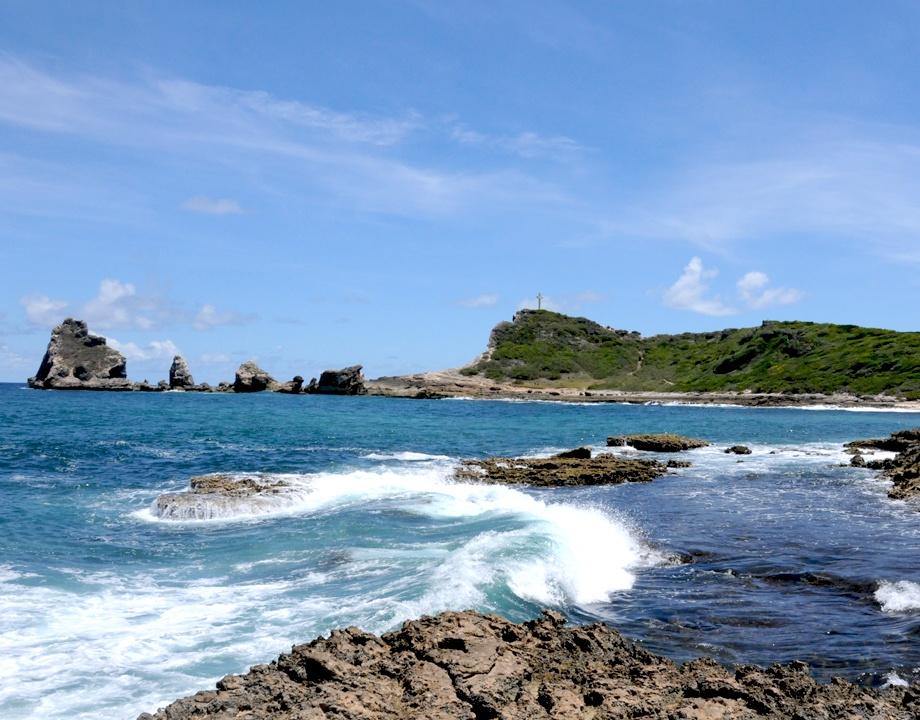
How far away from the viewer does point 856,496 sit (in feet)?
74.4

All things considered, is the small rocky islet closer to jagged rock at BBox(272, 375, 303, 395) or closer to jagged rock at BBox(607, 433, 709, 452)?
jagged rock at BBox(272, 375, 303, 395)

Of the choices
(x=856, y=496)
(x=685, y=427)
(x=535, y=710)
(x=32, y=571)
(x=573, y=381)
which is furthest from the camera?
(x=573, y=381)

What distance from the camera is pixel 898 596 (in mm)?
11406

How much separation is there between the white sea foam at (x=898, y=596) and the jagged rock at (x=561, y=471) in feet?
46.9

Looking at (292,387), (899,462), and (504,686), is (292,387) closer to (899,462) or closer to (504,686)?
(899,462)

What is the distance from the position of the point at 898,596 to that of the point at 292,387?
373ft

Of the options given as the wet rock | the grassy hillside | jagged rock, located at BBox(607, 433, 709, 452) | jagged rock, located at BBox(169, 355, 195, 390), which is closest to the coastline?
the grassy hillside

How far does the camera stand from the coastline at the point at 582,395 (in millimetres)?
86938

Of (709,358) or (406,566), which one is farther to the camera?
(709,358)

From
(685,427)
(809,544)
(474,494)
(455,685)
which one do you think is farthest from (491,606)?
(685,427)

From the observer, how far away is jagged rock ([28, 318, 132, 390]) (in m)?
120

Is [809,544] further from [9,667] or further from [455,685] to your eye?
[9,667]

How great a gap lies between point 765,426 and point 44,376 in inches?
4555

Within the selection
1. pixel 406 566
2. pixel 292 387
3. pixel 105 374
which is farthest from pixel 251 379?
pixel 406 566
